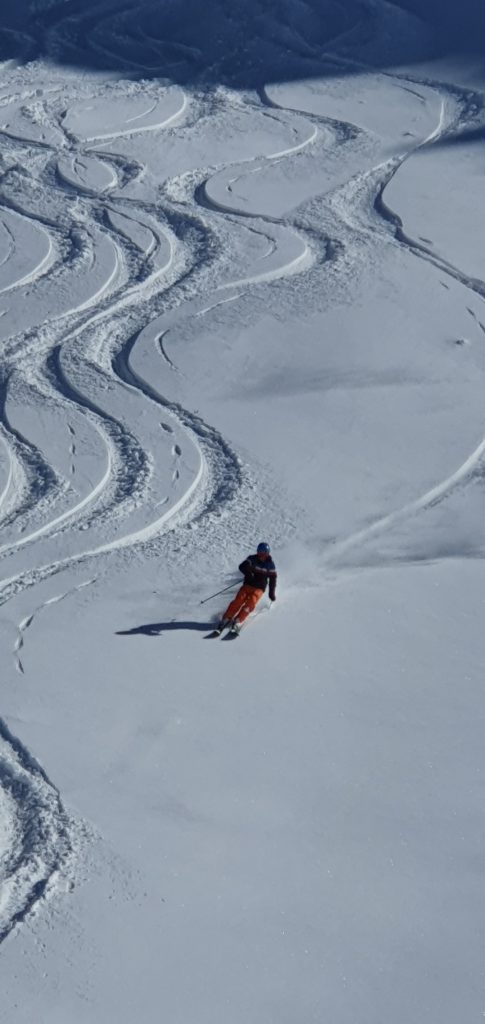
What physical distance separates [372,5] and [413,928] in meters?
15.2

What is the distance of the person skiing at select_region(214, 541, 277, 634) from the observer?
7.98m

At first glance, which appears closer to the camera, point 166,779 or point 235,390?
point 166,779

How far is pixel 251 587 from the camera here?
317 inches

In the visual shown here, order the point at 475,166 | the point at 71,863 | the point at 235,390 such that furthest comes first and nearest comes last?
the point at 475,166
the point at 235,390
the point at 71,863

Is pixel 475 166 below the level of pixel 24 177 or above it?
below

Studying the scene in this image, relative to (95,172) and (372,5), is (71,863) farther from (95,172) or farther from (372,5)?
(372,5)

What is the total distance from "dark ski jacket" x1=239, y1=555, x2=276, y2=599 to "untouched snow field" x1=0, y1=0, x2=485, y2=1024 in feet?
0.81

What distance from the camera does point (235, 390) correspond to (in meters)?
10.7

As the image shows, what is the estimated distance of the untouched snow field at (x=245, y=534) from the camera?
599 centimetres

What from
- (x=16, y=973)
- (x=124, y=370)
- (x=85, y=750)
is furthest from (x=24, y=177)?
(x=16, y=973)

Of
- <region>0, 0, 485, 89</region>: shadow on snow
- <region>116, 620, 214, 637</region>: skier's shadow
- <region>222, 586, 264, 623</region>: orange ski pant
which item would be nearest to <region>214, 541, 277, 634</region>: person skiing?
<region>222, 586, 264, 623</region>: orange ski pant

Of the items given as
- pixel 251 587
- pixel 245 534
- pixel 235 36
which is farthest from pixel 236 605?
pixel 235 36

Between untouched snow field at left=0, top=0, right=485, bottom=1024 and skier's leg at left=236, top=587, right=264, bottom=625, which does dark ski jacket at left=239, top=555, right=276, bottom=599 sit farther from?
untouched snow field at left=0, top=0, right=485, bottom=1024

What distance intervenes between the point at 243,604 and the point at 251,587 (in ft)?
0.42
